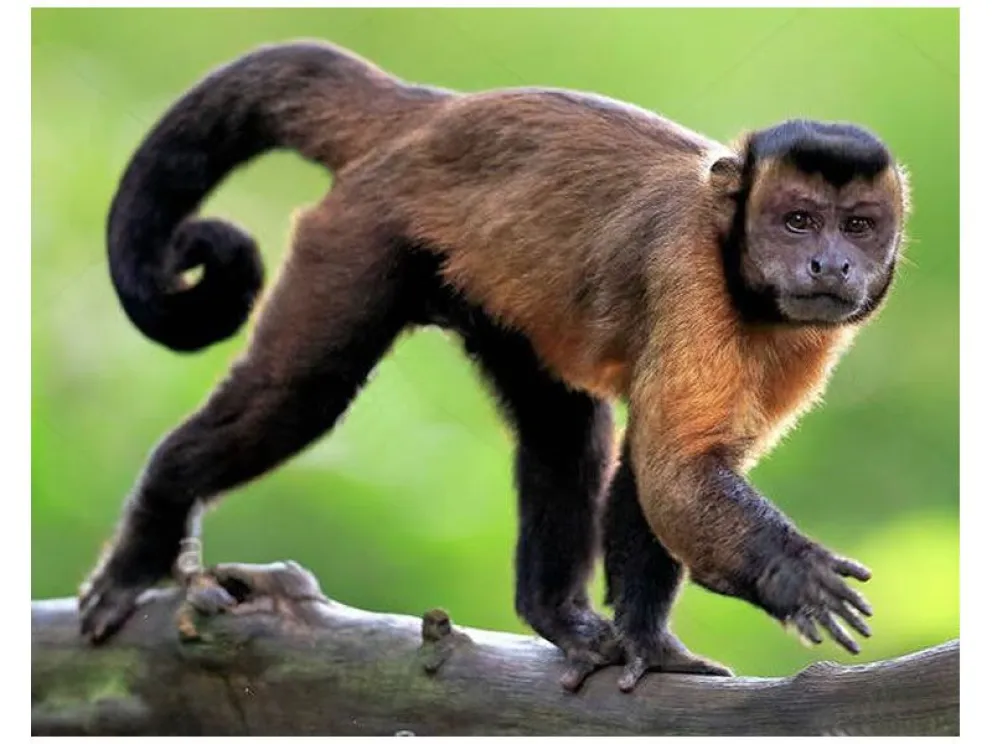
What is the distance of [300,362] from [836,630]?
2310 millimetres

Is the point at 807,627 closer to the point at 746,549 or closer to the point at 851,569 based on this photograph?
the point at 851,569

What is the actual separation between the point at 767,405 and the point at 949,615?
2920 millimetres

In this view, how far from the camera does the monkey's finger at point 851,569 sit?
4.71 m

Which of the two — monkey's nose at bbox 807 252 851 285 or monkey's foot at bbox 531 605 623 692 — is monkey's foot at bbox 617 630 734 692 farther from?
monkey's nose at bbox 807 252 851 285

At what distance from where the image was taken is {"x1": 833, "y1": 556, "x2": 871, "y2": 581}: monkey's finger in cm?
471

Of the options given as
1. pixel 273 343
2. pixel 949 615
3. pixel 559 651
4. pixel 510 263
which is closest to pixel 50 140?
pixel 273 343

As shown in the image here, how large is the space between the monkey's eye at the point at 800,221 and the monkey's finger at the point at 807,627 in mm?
1300

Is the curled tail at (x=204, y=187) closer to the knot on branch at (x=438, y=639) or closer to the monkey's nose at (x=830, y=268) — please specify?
the knot on branch at (x=438, y=639)

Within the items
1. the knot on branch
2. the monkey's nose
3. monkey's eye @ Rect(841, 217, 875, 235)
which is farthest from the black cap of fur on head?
the knot on branch

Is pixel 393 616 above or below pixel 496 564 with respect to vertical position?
above

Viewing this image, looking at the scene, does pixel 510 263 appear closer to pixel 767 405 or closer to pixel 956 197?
pixel 767 405

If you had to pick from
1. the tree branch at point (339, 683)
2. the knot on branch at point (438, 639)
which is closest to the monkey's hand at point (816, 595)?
the tree branch at point (339, 683)

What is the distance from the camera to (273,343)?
20.2 ft

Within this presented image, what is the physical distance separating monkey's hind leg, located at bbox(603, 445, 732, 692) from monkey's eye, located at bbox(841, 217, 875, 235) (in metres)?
1.08
